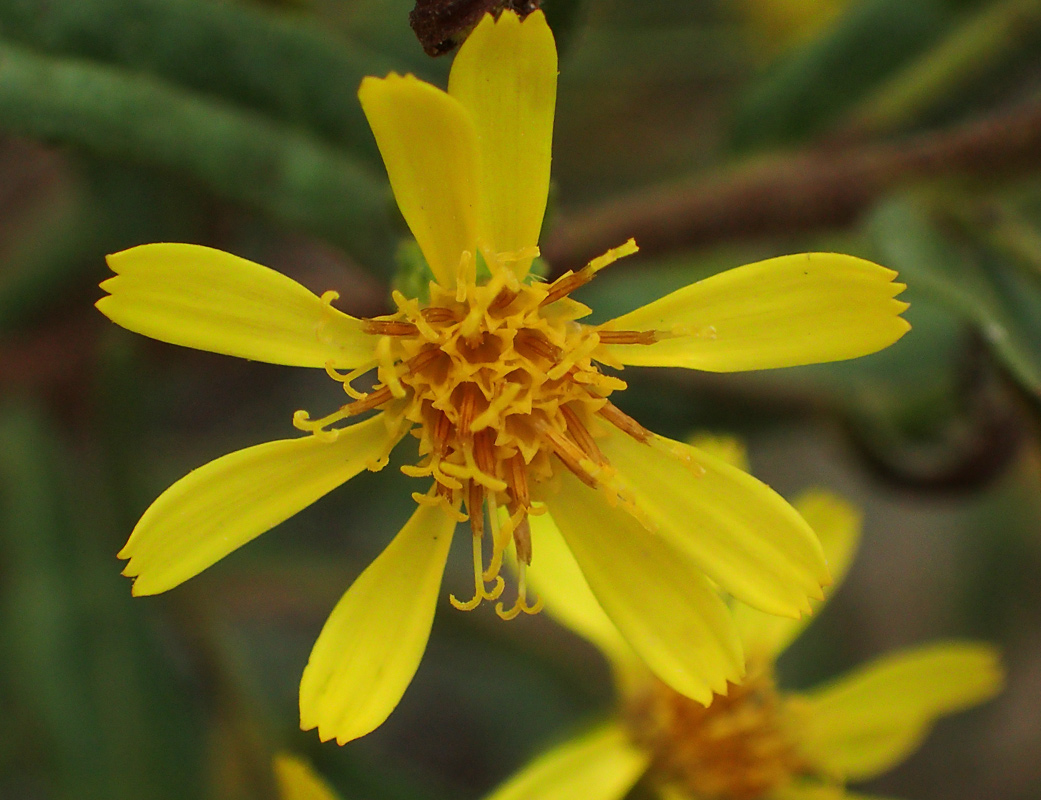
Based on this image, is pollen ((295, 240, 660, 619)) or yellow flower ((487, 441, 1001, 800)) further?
yellow flower ((487, 441, 1001, 800))

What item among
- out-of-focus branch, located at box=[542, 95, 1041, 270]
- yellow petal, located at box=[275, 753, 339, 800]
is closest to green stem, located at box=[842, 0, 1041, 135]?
out-of-focus branch, located at box=[542, 95, 1041, 270]

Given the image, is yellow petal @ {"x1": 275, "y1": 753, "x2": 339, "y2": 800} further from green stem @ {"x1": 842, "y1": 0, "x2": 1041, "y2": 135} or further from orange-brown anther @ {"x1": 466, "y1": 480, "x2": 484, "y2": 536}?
green stem @ {"x1": 842, "y1": 0, "x2": 1041, "y2": 135}

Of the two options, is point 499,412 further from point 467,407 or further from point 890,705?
point 890,705

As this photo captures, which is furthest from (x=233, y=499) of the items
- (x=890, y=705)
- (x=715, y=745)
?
(x=890, y=705)

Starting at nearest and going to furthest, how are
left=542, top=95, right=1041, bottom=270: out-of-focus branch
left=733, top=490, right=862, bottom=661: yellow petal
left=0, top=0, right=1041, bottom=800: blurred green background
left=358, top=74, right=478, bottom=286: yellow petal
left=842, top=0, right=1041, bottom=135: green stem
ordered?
left=358, top=74, right=478, bottom=286: yellow petal
left=0, top=0, right=1041, bottom=800: blurred green background
left=542, top=95, right=1041, bottom=270: out-of-focus branch
left=733, top=490, right=862, bottom=661: yellow petal
left=842, top=0, right=1041, bottom=135: green stem

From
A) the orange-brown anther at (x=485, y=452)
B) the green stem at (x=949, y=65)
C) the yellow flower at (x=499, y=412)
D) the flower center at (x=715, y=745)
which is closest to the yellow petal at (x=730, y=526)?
the yellow flower at (x=499, y=412)

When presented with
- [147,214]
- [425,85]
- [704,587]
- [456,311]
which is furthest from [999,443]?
[147,214]

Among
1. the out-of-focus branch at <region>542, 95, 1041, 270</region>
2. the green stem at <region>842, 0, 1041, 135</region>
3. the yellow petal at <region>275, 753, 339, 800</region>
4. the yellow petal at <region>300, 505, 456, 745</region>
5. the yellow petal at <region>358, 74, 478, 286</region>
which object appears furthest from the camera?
the green stem at <region>842, 0, 1041, 135</region>

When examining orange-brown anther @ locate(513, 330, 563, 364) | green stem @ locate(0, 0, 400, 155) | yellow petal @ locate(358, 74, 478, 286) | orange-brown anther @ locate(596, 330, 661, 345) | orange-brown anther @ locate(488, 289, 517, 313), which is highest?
green stem @ locate(0, 0, 400, 155)
